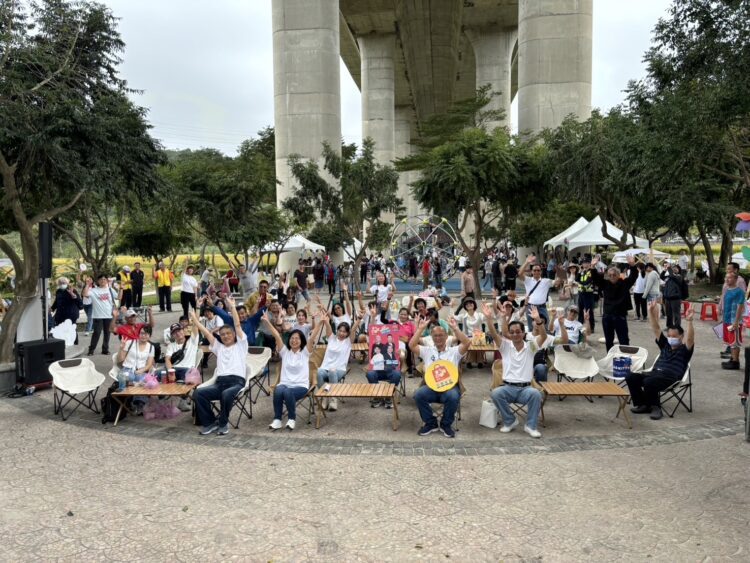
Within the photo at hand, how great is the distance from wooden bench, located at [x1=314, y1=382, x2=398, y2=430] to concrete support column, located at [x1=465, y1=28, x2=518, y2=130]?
49.4 m

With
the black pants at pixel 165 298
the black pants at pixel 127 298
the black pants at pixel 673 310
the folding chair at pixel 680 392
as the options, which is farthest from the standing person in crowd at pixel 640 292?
the black pants at pixel 127 298

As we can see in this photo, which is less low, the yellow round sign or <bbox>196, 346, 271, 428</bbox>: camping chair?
the yellow round sign

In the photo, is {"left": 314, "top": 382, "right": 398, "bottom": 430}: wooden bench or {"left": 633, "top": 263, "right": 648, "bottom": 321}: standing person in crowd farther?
{"left": 633, "top": 263, "right": 648, "bottom": 321}: standing person in crowd

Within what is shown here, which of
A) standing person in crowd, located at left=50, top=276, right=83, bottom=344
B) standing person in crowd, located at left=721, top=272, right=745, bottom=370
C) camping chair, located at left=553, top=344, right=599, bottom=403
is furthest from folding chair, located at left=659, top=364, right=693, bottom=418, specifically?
standing person in crowd, located at left=50, top=276, right=83, bottom=344

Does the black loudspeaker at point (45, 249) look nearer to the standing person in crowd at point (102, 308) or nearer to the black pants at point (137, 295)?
the standing person in crowd at point (102, 308)

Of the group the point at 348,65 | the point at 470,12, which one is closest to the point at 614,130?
the point at 470,12

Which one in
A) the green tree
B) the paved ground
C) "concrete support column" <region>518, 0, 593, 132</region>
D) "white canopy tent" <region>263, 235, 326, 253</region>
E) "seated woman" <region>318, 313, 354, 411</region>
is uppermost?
"concrete support column" <region>518, 0, 593, 132</region>

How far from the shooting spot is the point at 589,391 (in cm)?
752

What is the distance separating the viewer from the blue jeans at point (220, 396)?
7.37 meters

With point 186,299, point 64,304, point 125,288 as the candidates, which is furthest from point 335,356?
point 125,288

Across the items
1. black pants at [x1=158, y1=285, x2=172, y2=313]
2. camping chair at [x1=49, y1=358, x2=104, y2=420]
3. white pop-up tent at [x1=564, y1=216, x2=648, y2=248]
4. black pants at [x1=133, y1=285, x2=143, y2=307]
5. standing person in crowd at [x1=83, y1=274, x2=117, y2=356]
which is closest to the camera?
camping chair at [x1=49, y1=358, x2=104, y2=420]

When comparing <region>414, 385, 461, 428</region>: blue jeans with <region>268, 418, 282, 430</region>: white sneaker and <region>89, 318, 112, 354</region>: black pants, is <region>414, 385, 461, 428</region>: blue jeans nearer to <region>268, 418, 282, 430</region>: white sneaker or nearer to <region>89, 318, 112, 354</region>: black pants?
<region>268, 418, 282, 430</region>: white sneaker

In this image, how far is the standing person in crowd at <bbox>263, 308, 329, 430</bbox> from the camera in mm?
7512

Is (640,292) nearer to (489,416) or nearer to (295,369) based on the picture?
(489,416)
